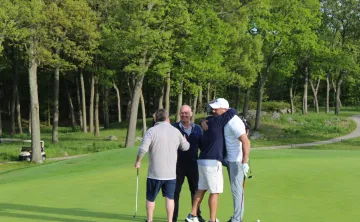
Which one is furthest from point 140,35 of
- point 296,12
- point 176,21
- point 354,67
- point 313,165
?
point 354,67

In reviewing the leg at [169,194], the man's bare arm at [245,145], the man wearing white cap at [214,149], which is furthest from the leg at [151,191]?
the man's bare arm at [245,145]

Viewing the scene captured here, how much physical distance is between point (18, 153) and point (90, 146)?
19.0 feet

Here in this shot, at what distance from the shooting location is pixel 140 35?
2984 centimetres

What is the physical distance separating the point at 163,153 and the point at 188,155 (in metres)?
0.86

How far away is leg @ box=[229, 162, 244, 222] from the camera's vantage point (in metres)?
8.19

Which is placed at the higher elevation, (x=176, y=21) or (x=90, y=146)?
(x=176, y=21)

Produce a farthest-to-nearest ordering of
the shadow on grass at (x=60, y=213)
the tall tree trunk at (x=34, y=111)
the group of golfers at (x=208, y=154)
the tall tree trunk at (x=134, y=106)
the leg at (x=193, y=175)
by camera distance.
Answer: the tall tree trunk at (x=134, y=106), the tall tree trunk at (x=34, y=111), the shadow on grass at (x=60, y=213), the leg at (x=193, y=175), the group of golfers at (x=208, y=154)

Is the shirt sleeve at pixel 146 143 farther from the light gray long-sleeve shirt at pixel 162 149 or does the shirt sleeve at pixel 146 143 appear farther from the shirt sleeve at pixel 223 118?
the shirt sleeve at pixel 223 118

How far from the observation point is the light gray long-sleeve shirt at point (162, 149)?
8070 mm

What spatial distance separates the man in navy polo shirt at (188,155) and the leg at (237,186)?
75 cm

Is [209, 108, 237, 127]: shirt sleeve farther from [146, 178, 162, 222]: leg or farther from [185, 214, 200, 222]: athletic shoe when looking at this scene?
[185, 214, 200, 222]: athletic shoe

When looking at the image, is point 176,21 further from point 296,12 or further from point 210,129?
point 210,129

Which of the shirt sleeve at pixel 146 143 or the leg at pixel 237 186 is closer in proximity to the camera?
the shirt sleeve at pixel 146 143

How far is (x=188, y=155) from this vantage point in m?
8.82
